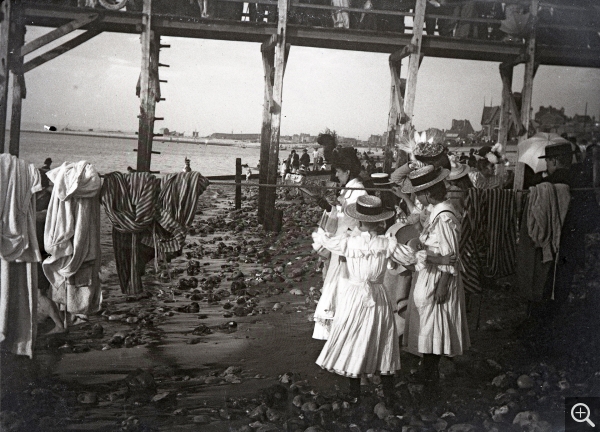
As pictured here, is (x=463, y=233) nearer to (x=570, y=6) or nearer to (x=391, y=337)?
(x=391, y=337)

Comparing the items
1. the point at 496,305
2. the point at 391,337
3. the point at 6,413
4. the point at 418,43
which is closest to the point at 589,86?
the point at 418,43

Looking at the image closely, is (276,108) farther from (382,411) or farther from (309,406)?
(382,411)

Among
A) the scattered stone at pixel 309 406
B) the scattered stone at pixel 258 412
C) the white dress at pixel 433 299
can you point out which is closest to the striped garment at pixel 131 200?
the scattered stone at pixel 258 412

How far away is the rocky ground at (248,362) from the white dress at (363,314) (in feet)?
2.05

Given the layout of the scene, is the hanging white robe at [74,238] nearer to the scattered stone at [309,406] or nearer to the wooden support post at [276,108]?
the wooden support post at [276,108]

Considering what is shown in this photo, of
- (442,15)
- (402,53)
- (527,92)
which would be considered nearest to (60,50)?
(402,53)

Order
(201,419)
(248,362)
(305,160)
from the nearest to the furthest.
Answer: (201,419) → (248,362) → (305,160)

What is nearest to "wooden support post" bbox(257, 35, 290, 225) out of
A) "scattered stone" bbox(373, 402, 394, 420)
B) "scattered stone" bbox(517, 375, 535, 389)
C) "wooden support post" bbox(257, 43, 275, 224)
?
"wooden support post" bbox(257, 43, 275, 224)

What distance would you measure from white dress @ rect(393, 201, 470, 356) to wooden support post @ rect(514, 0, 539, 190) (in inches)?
58.5

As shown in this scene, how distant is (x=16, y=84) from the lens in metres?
5.11

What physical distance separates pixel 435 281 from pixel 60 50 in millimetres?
3763

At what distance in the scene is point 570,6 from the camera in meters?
5.32

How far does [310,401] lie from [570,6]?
4.16m

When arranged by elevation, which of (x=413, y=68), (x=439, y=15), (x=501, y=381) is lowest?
(x=501, y=381)
